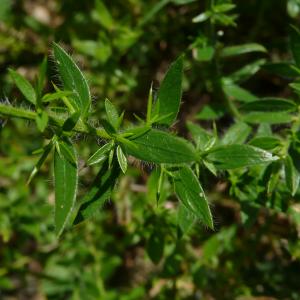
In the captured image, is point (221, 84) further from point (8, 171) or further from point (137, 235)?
point (8, 171)

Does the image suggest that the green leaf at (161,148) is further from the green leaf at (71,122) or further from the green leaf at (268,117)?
the green leaf at (268,117)

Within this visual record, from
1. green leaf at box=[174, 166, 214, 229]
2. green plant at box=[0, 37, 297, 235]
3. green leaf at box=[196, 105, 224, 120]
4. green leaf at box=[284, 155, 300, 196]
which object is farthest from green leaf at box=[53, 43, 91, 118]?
green leaf at box=[196, 105, 224, 120]

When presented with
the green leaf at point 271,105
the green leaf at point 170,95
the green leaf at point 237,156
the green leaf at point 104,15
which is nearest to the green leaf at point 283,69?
the green leaf at point 271,105

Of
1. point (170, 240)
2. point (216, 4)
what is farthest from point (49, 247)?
point (216, 4)

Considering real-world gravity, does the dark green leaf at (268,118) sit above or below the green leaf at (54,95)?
below

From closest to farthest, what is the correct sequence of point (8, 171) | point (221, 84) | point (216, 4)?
1. point (216, 4)
2. point (221, 84)
3. point (8, 171)

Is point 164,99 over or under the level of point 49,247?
over

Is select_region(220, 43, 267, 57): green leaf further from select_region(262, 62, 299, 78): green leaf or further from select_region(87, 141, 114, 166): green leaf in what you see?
select_region(87, 141, 114, 166): green leaf

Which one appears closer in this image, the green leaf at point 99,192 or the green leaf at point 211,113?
the green leaf at point 99,192
